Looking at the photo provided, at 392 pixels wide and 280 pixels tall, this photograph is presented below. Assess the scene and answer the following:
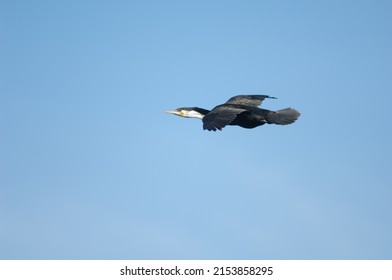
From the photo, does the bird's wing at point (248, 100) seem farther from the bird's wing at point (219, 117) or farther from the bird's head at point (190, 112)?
the bird's wing at point (219, 117)

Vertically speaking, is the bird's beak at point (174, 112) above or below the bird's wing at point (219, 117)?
above

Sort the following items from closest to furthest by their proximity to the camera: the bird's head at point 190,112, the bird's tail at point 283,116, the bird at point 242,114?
the bird at point 242,114, the bird's tail at point 283,116, the bird's head at point 190,112

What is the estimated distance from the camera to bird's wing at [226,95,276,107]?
19.9 metres

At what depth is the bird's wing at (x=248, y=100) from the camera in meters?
19.9

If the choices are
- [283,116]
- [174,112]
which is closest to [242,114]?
[283,116]

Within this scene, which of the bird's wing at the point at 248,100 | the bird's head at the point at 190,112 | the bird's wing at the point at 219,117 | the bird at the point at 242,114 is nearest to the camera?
the bird's wing at the point at 219,117

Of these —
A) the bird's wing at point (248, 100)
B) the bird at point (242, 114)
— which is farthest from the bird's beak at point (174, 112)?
the bird's wing at point (248, 100)

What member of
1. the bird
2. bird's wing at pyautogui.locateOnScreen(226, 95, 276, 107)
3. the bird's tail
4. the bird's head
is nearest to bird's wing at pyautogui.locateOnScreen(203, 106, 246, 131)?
the bird

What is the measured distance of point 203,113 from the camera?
1966 centimetres

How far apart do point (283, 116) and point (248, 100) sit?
1.61 m
